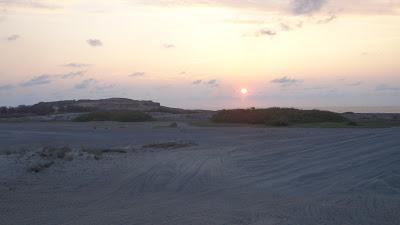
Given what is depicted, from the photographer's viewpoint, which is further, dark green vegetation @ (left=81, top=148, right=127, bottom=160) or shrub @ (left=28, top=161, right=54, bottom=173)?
dark green vegetation @ (left=81, top=148, right=127, bottom=160)

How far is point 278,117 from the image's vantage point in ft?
184

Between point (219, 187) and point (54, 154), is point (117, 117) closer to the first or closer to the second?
point (54, 154)

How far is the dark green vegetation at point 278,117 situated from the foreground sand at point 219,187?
25795 millimetres

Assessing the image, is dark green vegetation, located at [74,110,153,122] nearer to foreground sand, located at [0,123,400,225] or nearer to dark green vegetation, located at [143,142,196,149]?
dark green vegetation, located at [143,142,196,149]

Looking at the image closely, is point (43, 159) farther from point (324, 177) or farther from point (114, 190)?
point (324, 177)

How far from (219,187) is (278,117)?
3845cm

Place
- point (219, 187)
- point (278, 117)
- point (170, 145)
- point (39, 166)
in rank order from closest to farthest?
point (219, 187), point (39, 166), point (170, 145), point (278, 117)

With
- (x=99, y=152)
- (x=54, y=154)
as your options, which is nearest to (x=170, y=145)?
(x=99, y=152)

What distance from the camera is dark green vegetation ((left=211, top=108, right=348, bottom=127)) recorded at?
54.9 meters

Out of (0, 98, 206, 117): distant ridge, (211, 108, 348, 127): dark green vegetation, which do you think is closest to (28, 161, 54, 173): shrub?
(211, 108, 348, 127): dark green vegetation

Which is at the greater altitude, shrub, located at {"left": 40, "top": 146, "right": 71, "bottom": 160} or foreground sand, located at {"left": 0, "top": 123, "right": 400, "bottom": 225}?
shrub, located at {"left": 40, "top": 146, "right": 71, "bottom": 160}

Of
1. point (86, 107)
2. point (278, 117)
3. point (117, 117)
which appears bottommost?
point (278, 117)

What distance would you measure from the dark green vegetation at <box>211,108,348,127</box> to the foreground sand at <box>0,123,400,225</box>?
25.8 meters

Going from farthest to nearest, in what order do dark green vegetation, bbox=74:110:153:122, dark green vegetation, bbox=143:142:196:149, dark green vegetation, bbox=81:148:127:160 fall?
dark green vegetation, bbox=74:110:153:122, dark green vegetation, bbox=143:142:196:149, dark green vegetation, bbox=81:148:127:160
